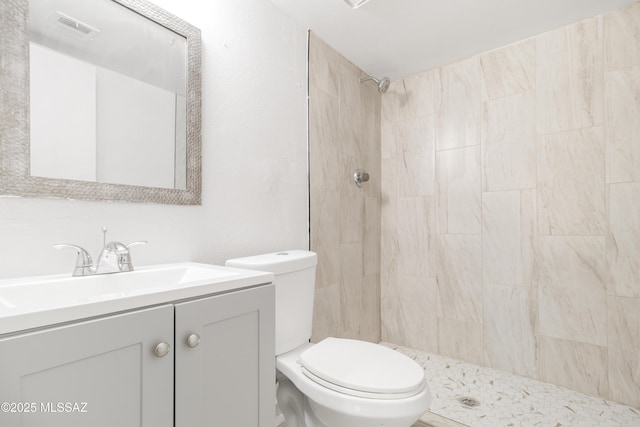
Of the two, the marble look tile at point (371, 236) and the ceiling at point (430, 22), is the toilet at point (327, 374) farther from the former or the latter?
the ceiling at point (430, 22)

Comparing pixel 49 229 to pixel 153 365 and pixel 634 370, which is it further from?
pixel 634 370

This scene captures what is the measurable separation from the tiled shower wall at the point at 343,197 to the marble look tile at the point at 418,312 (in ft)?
0.67

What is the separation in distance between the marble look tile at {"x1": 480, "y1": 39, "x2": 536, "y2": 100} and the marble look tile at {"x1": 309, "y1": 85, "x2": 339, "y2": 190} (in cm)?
103

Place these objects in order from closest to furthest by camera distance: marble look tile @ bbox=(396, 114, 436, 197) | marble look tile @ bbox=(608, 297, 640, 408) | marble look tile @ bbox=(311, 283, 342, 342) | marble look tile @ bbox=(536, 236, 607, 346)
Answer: marble look tile @ bbox=(608, 297, 640, 408), marble look tile @ bbox=(536, 236, 607, 346), marble look tile @ bbox=(311, 283, 342, 342), marble look tile @ bbox=(396, 114, 436, 197)

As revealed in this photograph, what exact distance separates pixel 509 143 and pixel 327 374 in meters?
1.82

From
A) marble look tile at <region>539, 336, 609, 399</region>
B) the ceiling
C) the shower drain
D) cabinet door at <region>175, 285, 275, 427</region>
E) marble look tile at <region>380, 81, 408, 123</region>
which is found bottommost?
the shower drain

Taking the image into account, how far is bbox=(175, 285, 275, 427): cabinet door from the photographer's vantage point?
2.49 feet

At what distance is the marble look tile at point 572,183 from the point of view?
1.79 m

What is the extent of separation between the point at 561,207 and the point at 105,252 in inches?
89.4

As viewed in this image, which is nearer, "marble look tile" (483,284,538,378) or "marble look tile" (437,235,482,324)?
"marble look tile" (483,284,538,378)

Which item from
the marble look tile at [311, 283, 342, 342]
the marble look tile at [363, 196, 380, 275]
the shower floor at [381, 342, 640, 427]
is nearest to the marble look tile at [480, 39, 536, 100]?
the marble look tile at [363, 196, 380, 275]

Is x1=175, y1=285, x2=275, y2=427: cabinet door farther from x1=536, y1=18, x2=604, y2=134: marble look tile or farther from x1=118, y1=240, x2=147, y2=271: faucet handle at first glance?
x1=536, y1=18, x2=604, y2=134: marble look tile

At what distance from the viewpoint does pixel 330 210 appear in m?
2.06

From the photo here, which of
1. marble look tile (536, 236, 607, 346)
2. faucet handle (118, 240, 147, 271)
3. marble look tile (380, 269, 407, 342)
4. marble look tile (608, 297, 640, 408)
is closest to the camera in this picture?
faucet handle (118, 240, 147, 271)
